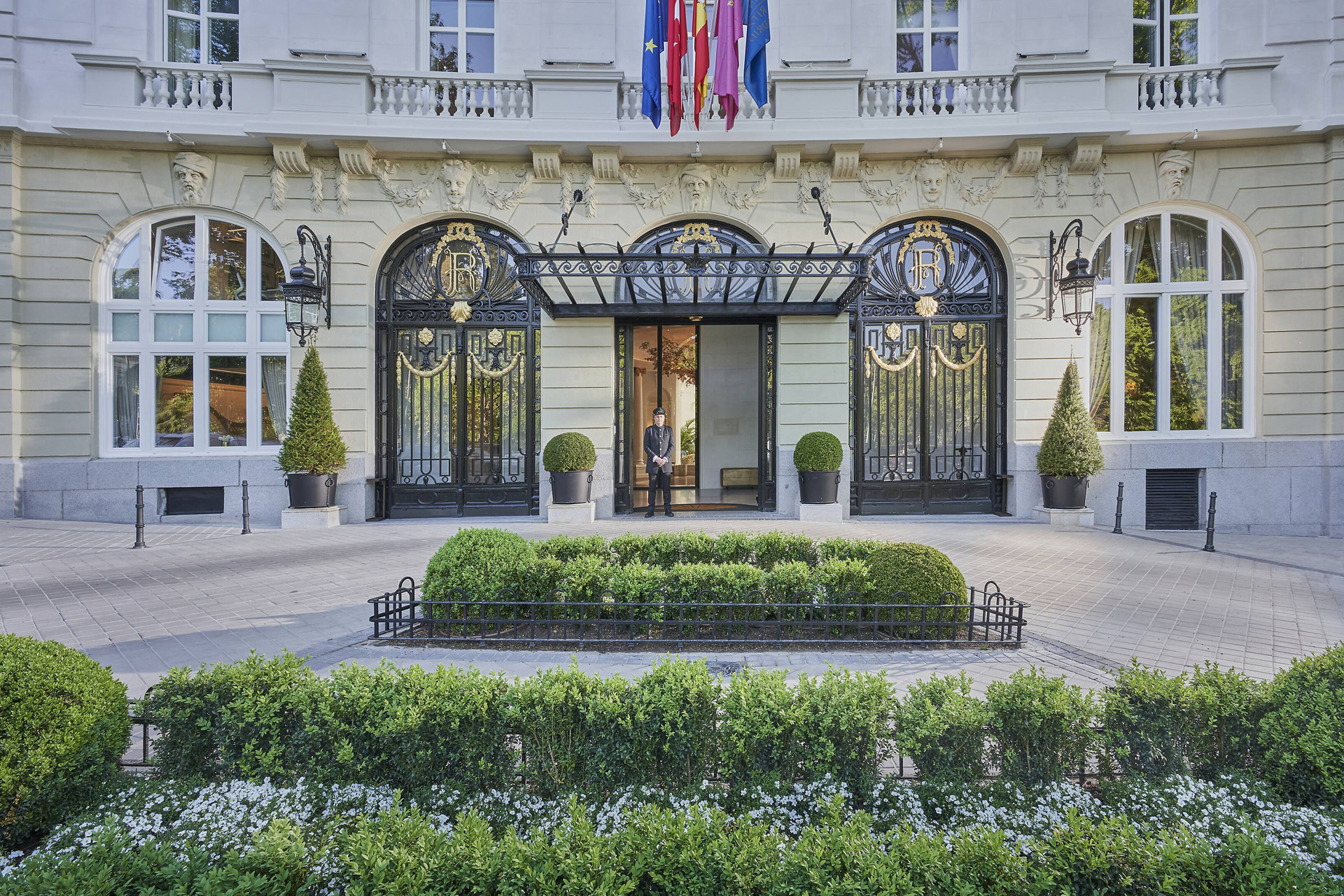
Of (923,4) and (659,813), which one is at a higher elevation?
(923,4)

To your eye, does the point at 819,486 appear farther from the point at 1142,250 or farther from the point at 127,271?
the point at 127,271

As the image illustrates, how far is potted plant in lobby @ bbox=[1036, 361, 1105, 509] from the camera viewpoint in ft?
39.3

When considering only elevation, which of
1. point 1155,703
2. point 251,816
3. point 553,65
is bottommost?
point 251,816

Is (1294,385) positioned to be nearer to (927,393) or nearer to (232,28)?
(927,393)

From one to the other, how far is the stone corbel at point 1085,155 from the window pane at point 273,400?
17769 mm

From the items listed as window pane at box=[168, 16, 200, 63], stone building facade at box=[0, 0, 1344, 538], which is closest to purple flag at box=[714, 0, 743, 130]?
stone building facade at box=[0, 0, 1344, 538]

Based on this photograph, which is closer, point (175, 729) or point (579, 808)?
point (579, 808)

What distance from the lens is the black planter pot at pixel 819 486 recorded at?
12438 millimetres

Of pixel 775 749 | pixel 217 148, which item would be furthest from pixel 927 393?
pixel 217 148

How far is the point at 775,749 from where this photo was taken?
9.73ft

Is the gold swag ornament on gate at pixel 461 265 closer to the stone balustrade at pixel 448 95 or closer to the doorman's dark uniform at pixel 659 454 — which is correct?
the stone balustrade at pixel 448 95

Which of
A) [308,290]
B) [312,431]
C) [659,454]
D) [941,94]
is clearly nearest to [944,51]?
[941,94]

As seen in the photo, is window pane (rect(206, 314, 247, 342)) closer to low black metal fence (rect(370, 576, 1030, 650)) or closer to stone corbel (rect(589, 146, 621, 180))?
stone corbel (rect(589, 146, 621, 180))

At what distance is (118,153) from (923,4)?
17857mm
